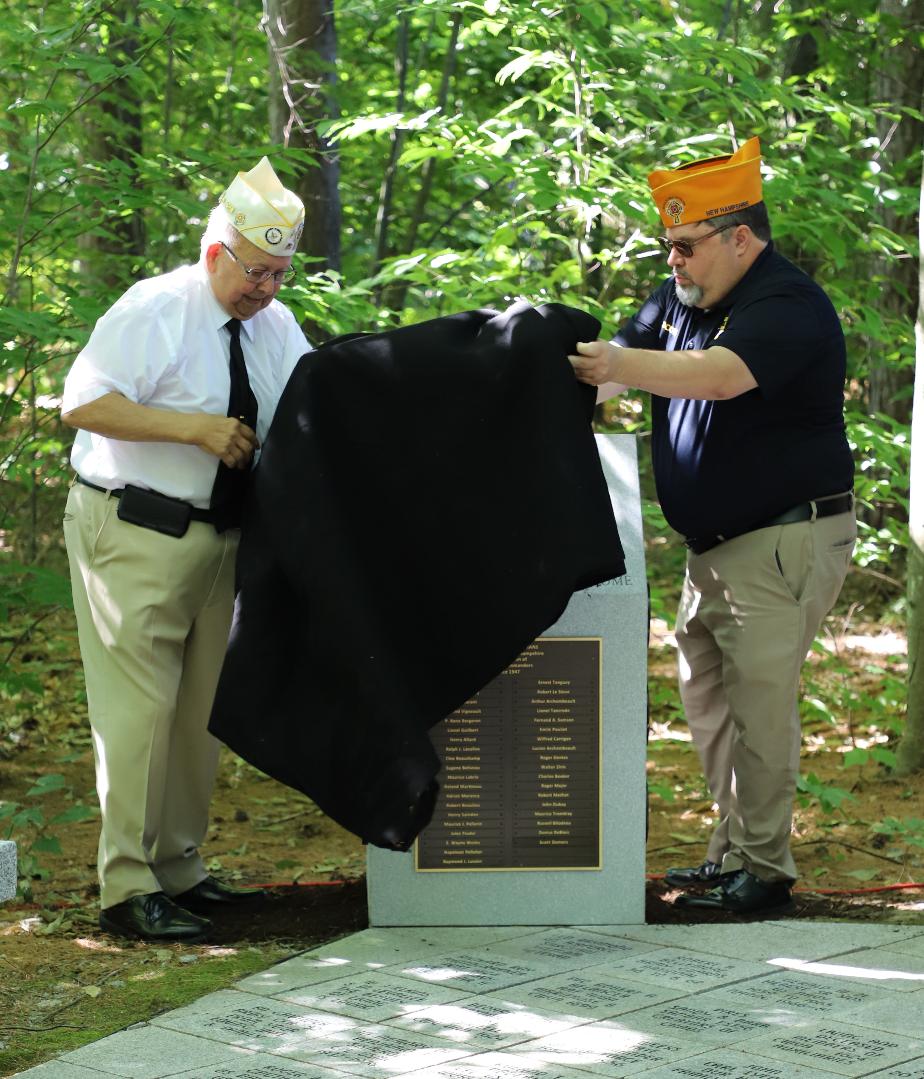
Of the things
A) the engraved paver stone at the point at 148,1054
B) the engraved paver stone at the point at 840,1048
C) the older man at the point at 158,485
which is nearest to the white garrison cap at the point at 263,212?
the older man at the point at 158,485

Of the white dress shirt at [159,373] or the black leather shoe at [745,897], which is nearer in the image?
the white dress shirt at [159,373]

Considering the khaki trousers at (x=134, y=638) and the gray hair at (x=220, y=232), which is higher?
the gray hair at (x=220, y=232)

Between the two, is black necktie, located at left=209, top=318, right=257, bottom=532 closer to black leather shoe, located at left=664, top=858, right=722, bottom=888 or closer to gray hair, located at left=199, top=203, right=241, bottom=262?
gray hair, located at left=199, top=203, right=241, bottom=262

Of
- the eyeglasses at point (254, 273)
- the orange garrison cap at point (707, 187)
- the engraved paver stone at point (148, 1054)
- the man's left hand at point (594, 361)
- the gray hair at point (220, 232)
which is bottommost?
the engraved paver stone at point (148, 1054)

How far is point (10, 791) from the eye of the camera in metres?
6.84

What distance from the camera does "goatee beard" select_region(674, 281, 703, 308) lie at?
4641 mm

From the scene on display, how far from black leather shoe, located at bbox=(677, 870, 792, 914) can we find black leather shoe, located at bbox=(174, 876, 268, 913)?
150 centimetres

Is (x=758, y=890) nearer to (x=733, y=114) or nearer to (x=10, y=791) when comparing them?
(x=10, y=791)

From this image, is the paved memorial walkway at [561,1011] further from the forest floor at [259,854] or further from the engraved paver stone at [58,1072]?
the forest floor at [259,854]

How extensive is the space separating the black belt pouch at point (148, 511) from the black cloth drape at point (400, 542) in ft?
1.06

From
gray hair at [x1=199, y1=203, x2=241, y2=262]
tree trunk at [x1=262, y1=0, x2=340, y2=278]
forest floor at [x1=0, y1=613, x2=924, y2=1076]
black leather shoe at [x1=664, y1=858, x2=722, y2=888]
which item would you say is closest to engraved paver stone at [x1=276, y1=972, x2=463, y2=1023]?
forest floor at [x1=0, y1=613, x2=924, y2=1076]

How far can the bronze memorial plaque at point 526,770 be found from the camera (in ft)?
14.9

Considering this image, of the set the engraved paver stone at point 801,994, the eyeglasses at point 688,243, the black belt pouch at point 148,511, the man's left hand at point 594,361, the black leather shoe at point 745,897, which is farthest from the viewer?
the black leather shoe at point 745,897

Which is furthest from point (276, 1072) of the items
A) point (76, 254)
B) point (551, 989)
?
point (76, 254)
